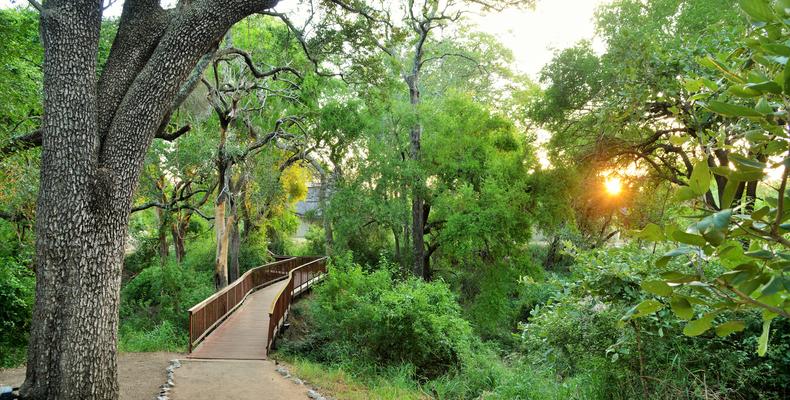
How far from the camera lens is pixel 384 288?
12.0m

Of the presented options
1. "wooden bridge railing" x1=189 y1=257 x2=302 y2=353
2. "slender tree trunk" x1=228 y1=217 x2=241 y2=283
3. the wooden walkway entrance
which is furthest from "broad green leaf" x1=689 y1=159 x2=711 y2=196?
"slender tree trunk" x1=228 y1=217 x2=241 y2=283

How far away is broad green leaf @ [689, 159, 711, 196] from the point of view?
2.79ft

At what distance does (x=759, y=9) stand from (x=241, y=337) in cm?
1240

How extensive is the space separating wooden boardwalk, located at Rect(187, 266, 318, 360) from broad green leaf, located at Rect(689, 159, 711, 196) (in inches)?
421

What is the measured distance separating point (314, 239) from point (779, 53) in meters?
27.5

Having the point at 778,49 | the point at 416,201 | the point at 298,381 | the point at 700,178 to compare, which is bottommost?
the point at 298,381

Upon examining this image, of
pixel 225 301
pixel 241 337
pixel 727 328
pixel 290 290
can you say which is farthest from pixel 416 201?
pixel 727 328

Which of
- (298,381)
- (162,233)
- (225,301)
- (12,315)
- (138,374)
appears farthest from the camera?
(162,233)

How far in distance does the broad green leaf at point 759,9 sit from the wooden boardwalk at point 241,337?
1086cm

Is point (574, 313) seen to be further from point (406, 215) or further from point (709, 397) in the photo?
point (406, 215)

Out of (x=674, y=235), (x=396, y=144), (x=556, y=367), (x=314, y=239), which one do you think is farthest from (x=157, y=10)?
(x=314, y=239)

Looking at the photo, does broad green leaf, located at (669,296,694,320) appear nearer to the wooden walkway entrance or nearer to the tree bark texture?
the tree bark texture

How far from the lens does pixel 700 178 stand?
0.86m

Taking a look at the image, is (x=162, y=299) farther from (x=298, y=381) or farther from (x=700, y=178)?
(x=700, y=178)
